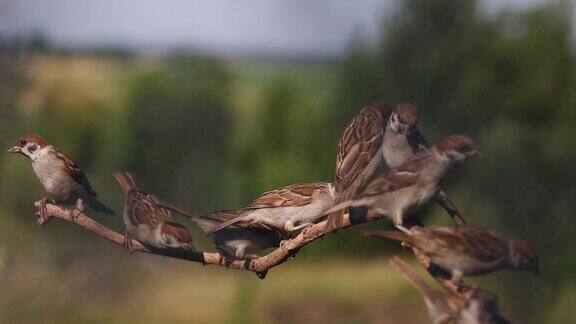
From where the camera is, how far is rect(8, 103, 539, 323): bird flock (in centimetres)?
53

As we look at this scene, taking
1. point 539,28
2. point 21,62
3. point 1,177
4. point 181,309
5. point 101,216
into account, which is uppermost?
point 101,216

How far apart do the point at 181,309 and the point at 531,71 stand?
110cm

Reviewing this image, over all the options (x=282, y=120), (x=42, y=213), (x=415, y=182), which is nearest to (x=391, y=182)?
(x=415, y=182)

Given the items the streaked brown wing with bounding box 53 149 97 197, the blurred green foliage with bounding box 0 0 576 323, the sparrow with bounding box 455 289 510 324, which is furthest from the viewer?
the blurred green foliage with bounding box 0 0 576 323

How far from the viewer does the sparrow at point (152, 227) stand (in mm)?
612

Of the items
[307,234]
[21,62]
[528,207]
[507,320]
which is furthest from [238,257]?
[21,62]

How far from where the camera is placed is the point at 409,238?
55 cm

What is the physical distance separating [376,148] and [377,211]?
71 millimetres

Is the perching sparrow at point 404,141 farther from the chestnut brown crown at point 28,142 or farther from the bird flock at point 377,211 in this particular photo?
the chestnut brown crown at point 28,142

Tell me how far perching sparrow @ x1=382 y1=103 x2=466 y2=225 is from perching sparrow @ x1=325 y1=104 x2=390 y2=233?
1 cm

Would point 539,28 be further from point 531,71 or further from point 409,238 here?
point 409,238

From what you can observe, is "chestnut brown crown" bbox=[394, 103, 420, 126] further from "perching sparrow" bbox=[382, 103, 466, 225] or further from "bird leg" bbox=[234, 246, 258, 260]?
"bird leg" bbox=[234, 246, 258, 260]

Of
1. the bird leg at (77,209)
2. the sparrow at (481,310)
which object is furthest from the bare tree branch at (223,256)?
the sparrow at (481,310)

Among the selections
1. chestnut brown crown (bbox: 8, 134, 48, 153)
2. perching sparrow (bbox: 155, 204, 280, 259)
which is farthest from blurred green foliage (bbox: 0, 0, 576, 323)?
perching sparrow (bbox: 155, 204, 280, 259)
